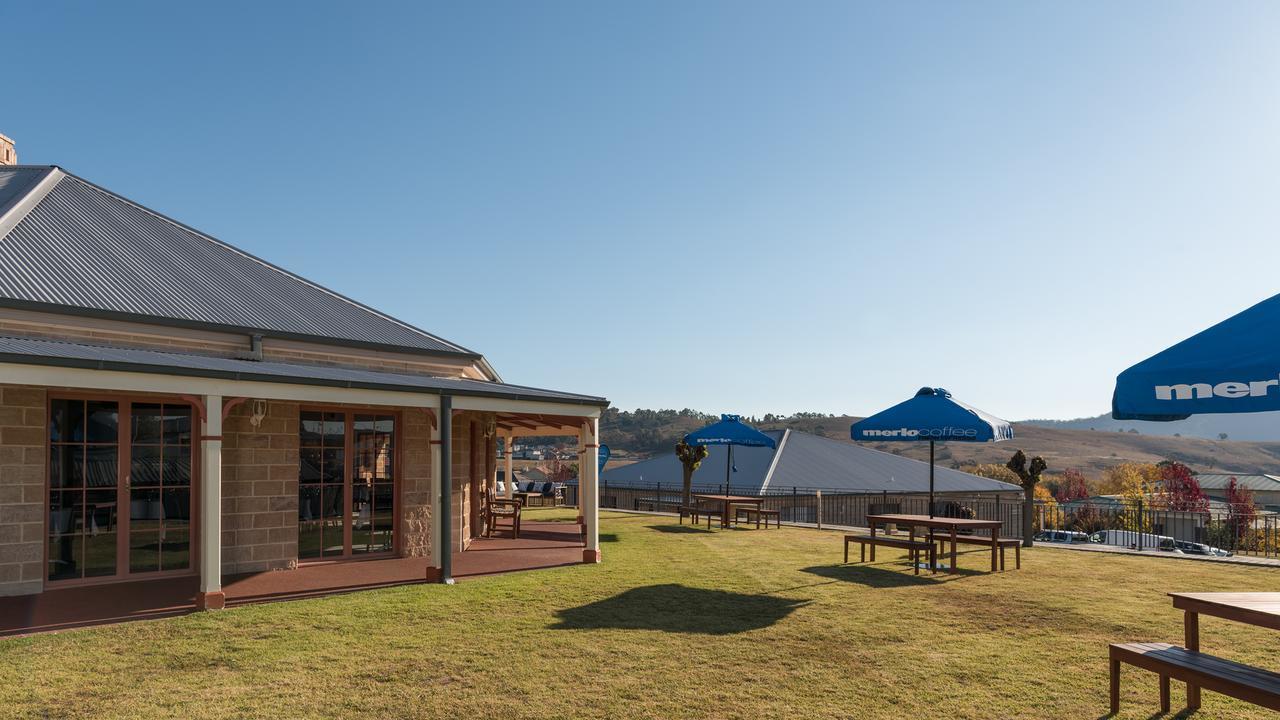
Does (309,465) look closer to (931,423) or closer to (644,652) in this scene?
(644,652)

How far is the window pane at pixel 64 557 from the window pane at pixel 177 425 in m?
1.56

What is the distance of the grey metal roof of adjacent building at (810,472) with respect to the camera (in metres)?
35.5

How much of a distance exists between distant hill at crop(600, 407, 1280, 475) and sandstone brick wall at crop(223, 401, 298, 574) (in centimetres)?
7418

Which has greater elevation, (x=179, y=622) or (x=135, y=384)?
(x=135, y=384)

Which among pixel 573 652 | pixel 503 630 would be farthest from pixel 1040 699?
pixel 503 630

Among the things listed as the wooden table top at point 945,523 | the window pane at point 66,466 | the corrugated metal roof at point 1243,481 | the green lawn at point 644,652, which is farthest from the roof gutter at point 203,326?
the corrugated metal roof at point 1243,481

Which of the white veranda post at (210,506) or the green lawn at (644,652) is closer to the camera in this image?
the green lawn at (644,652)

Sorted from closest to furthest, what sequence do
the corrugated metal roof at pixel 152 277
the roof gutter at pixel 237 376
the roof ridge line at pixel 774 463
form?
the roof gutter at pixel 237 376 < the corrugated metal roof at pixel 152 277 < the roof ridge line at pixel 774 463

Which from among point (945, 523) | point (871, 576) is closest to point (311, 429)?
point (871, 576)

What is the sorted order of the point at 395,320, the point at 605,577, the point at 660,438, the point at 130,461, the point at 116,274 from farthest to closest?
the point at 660,438, the point at 395,320, the point at 116,274, the point at 605,577, the point at 130,461

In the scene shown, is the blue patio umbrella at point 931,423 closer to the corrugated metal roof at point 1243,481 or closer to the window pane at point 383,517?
the window pane at point 383,517

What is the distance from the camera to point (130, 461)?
34.2 ft

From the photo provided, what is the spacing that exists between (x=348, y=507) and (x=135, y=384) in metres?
4.63

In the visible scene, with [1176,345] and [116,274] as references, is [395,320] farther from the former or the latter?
[1176,345]
